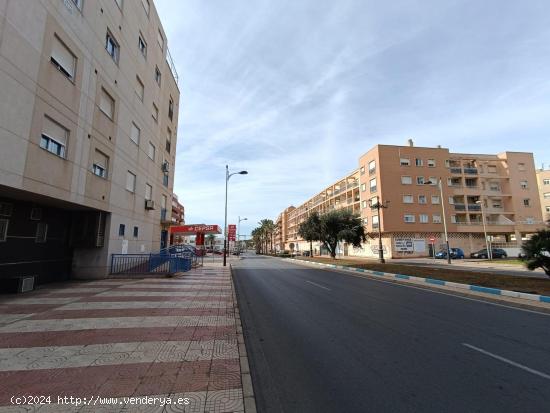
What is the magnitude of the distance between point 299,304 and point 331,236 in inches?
1154

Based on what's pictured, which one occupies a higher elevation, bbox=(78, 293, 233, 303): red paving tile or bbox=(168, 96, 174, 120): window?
bbox=(168, 96, 174, 120): window

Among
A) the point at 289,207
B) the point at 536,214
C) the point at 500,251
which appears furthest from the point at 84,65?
the point at 289,207

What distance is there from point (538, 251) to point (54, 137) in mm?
20346

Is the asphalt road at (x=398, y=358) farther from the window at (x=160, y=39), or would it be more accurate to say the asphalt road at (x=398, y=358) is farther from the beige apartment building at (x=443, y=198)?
the beige apartment building at (x=443, y=198)

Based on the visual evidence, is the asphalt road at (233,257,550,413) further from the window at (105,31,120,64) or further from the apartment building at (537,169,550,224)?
the apartment building at (537,169,550,224)

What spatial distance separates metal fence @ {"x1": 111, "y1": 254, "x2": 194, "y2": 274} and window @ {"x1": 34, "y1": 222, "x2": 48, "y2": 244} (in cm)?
332

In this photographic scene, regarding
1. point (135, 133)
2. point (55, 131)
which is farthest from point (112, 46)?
point (55, 131)

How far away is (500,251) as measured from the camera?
43.0m

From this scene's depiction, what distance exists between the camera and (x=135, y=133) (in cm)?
1938

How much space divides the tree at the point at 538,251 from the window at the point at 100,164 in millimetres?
20153

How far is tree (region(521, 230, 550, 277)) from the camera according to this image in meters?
13.4

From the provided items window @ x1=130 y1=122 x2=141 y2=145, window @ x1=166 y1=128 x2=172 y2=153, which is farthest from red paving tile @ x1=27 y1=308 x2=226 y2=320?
window @ x1=166 y1=128 x2=172 y2=153

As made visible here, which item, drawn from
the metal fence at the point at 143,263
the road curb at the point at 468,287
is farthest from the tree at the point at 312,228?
the metal fence at the point at 143,263

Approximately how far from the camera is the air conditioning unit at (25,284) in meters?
10.3
